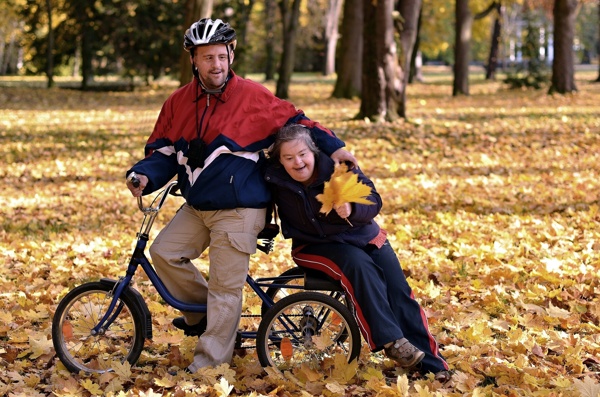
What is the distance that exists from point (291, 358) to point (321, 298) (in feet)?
1.41

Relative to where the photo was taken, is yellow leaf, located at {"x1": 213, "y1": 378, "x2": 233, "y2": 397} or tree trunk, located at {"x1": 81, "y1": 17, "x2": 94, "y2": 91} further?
tree trunk, located at {"x1": 81, "y1": 17, "x2": 94, "y2": 91}

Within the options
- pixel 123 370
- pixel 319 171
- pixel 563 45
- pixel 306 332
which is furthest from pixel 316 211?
pixel 563 45

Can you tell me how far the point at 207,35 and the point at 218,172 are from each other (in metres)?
0.69

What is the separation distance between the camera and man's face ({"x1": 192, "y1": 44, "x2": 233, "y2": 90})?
4684 millimetres

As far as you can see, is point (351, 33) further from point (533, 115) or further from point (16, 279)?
point (16, 279)

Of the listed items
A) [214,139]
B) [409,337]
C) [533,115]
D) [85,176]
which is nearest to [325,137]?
[214,139]

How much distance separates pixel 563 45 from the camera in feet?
79.3

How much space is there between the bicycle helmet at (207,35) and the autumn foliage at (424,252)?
165 cm

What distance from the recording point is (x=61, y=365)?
4.98 metres

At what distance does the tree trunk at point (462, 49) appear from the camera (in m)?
28.2

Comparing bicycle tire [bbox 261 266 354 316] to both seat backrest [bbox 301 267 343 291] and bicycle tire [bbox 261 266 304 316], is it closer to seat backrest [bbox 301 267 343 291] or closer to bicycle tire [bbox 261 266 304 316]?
bicycle tire [bbox 261 266 304 316]

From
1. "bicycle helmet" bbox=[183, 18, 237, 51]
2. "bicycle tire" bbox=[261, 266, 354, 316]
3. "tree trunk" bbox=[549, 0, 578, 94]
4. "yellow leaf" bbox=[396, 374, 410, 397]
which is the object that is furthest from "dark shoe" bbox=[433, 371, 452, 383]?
"tree trunk" bbox=[549, 0, 578, 94]

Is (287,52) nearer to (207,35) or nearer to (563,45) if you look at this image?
(563,45)

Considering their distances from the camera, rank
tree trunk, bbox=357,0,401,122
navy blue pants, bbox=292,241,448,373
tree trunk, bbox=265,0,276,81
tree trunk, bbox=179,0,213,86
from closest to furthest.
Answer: navy blue pants, bbox=292,241,448,373 → tree trunk, bbox=179,0,213,86 → tree trunk, bbox=357,0,401,122 → tree trunk, bbox=265,0,276,81
